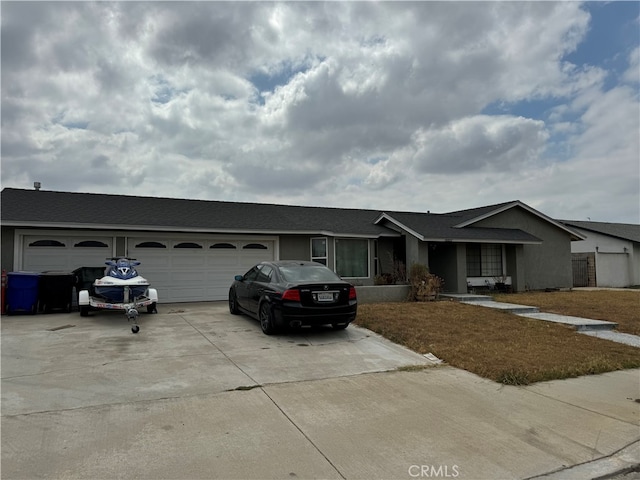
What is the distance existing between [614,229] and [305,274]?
2626 cm

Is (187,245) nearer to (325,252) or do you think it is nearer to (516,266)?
(325,252)

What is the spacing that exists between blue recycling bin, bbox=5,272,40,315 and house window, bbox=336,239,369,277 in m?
9.74

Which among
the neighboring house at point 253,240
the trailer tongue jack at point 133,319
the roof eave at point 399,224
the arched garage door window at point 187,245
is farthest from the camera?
the roof eave at point 399,224

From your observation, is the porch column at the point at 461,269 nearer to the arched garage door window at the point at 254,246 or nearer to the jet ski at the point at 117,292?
the arched garage door window at the point at 254,246

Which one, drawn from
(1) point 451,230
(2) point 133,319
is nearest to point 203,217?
(2) point 133,319

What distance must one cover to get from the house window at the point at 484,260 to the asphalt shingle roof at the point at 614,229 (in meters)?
11.2

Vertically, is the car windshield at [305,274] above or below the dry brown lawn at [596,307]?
above

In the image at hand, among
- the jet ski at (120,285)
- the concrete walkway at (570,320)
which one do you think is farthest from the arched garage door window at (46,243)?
the concrete walkway at (570,320)

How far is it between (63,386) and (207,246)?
9971 millimetres

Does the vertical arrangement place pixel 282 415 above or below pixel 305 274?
below

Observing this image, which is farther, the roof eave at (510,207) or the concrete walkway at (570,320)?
the roof eave at (510,207)

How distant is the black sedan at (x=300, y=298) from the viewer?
8531mm

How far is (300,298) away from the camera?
853 centimetres

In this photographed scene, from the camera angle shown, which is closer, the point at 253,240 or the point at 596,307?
the point at 596,307
